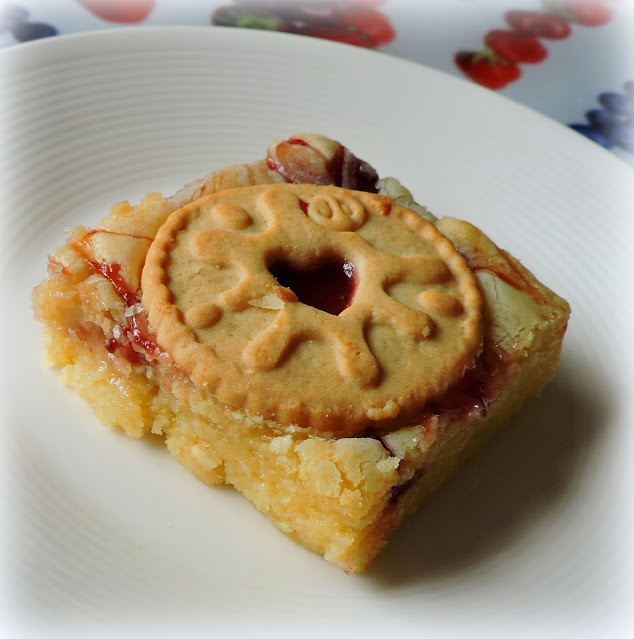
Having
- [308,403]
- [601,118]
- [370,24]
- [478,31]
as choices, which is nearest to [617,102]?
[601,118]

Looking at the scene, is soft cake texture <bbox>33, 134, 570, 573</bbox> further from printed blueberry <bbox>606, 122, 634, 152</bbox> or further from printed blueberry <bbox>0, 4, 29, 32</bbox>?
printed blueberry <bbox>0, 4, 29, 32</bbox>

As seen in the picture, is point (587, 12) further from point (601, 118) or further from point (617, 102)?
point (601, 118)

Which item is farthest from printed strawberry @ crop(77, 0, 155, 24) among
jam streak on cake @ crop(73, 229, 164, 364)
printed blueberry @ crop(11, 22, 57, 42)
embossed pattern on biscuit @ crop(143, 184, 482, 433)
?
jam streak on cake @ crop(73, 229, 164, 364)

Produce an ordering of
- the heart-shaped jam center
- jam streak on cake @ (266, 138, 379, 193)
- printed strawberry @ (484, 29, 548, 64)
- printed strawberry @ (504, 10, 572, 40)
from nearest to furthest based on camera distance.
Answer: the heart-shaped jam center → jam streak on cake @ (266, 138, 379, 193) → printed strawberry @ (484, 29, 548, 64) → printed strawberry @ (504, 10, 572, 40)

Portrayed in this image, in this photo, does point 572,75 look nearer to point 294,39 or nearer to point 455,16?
point 455,16

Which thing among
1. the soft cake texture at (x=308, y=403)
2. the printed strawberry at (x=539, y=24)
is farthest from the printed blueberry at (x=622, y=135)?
the soft cake texture at (x=308, y=403)

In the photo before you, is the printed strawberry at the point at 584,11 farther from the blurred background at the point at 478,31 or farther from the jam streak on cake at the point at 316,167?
the jam streak on cake at the point at 316,167

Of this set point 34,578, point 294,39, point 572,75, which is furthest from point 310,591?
point 572,75
